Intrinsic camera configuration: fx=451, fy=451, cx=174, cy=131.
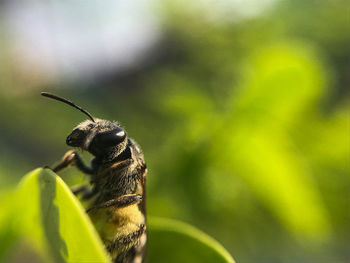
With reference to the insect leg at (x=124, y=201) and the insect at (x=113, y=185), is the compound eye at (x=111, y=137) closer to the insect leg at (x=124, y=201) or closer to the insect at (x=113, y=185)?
the insect at (x=113, y=185)

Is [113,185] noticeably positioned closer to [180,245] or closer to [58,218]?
[180,245]

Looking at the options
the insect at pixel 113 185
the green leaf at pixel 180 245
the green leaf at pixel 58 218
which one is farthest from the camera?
the insect at pixel 113 185

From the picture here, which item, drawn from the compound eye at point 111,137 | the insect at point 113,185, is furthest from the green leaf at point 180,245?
the compound eye at point 111,137

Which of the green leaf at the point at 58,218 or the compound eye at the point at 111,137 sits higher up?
the green leaf at the point at 58,218

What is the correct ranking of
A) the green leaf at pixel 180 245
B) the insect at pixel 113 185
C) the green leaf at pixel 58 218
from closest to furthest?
1. the green leaf at pixel 58 218
2. the green leaf at pixel 180 245
3. the insect at pixel 113 185

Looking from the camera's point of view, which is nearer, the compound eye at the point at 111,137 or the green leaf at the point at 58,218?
the green leaf at the point at 58,218
